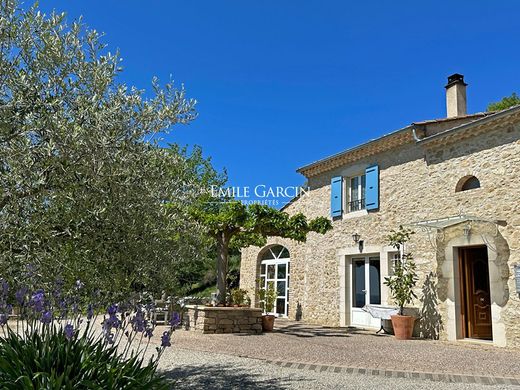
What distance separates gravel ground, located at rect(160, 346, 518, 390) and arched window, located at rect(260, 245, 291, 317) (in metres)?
9.44

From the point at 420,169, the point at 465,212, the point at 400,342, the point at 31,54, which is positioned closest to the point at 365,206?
the point at 420,169

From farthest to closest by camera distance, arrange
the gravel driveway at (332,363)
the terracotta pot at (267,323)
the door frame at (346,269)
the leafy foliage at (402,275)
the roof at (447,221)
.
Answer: the door frame at (346,269) < the terracotta pot at (267,323) < the leafy foliage at (402,275) < the roof at (447,221) < the gravel driveway at (332,363)

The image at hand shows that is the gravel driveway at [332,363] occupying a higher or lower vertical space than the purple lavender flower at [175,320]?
lower

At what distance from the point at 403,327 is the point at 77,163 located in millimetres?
9052

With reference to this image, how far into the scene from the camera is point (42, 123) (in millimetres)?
3219

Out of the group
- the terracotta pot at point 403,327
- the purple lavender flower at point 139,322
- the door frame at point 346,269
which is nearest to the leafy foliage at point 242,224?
the door frame at point 346,269

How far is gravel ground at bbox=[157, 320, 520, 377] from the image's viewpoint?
22.0ft

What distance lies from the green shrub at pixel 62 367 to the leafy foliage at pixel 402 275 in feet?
26.5

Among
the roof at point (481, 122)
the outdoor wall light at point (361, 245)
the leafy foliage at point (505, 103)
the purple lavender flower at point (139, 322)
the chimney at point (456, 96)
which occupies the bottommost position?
the purple lavender flower at point (139, 322)

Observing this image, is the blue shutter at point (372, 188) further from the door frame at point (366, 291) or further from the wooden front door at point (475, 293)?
the wooden front door at point (475, 293)

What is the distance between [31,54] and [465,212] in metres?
9.23

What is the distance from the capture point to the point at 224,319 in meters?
10.6

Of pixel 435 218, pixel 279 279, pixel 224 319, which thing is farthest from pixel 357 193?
pixel 224 319

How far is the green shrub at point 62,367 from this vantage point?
3324 mm
